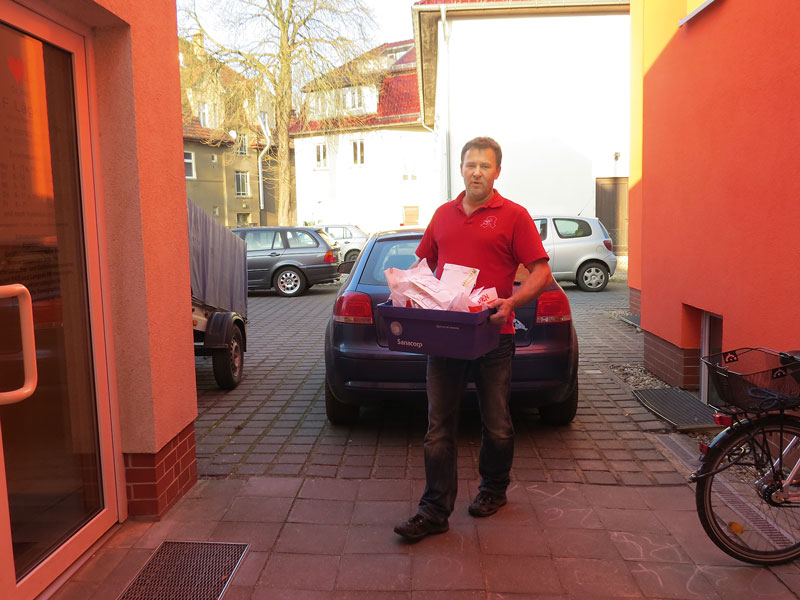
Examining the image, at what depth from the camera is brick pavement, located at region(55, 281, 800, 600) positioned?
3.10 metres

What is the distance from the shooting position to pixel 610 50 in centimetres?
1964

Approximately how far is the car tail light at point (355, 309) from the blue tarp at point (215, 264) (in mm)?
1778

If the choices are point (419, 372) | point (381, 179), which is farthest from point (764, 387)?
point (381, 179)

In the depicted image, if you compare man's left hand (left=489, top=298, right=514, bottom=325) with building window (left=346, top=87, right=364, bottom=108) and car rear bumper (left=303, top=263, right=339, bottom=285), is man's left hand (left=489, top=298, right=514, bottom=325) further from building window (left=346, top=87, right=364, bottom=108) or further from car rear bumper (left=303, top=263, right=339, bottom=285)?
building window (left=346, top=87, right=364, bottom=108)

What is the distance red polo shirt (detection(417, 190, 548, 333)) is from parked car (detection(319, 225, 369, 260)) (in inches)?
724

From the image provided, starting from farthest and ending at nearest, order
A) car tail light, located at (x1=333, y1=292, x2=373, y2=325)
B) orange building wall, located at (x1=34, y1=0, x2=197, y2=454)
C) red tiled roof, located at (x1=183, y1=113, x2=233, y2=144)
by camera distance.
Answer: red tiled roof, located at (x1=183, y1=113, x2=233, y2=144)
car tail light, located at (x1=333, y1=292, x2=373, y2=325)
orange building wall, located at (x1=34, y1=0, x2=197, y2=454)

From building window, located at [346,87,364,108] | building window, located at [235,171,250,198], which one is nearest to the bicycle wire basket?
building window, located at [346,87,364,108]

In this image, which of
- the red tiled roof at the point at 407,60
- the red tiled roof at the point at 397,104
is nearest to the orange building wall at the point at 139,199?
the red tiled roof at the point at 397,104

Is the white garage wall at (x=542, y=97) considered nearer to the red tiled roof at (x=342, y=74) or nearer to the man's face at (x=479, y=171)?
the red tiled roof at (x=342, y=74)

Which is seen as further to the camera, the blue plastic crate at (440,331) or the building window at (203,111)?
the building window at (203,111)

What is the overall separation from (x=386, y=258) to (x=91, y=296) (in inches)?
98.1

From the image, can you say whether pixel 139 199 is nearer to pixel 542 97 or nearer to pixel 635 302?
pixel 635 302

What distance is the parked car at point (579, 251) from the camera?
15.6 m

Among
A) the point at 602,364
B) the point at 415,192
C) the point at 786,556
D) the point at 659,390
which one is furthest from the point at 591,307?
the point at 415,192
